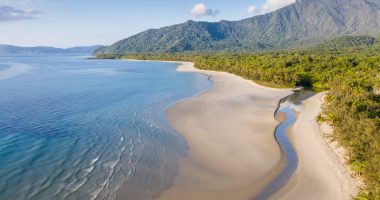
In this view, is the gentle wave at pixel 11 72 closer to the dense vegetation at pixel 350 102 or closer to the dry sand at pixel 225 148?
the dry sand at pixel 225 148

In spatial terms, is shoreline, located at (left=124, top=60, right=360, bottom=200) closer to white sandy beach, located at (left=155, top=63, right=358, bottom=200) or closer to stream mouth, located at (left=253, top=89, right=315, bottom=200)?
white sandy beach, located at (left=155, top=63, right=358, bottom=200)

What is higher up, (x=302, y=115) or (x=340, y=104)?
(x=340, y=104)

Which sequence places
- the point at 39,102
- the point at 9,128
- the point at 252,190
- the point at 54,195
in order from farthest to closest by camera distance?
the point at 39,102, the point at 9,128, the point at 252,190, the point at 54,195

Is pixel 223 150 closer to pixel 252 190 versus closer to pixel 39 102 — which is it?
pixel 252 190

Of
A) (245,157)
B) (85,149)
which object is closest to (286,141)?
(245,157)

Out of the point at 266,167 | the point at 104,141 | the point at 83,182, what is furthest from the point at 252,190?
the point at 104,141

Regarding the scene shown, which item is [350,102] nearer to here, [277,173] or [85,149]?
[277,173]

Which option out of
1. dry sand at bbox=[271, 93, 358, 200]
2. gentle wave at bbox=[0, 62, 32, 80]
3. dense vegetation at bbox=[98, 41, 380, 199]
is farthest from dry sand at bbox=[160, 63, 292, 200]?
gentle wave at bbox=[0, 62, 32, 80]
